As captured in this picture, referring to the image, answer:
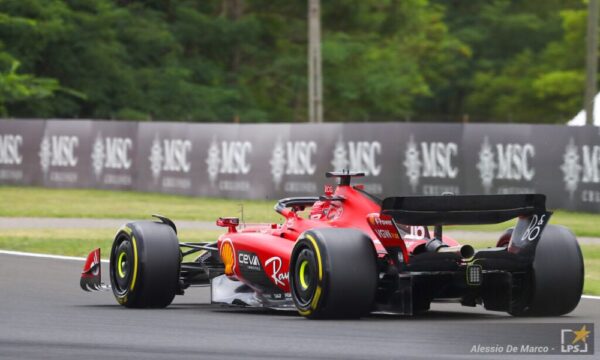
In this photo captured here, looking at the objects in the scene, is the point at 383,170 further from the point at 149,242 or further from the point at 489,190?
the point at 149,242

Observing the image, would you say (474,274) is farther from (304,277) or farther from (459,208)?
(304,277)

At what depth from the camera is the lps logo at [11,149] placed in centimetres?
3525

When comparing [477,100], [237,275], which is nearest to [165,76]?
[477,100]

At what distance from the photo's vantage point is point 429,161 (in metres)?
27.5

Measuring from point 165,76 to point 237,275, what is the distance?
139ft

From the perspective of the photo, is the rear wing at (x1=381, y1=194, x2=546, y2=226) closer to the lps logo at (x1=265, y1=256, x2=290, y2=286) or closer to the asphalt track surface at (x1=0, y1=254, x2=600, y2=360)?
the asphalt track surface at (x1=0, y1=254, x2=600, y2=360)

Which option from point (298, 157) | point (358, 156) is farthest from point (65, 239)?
point (298, 157)

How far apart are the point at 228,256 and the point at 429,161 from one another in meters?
15.5

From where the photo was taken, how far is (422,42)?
68938 millimetres

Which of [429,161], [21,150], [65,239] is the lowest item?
[65,239]

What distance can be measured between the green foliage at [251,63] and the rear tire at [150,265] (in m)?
32.1

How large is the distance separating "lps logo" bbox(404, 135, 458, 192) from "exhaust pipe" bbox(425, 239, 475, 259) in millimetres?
16031

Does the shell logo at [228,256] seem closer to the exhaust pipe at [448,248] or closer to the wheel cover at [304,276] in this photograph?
the wheel cover at [304,276]

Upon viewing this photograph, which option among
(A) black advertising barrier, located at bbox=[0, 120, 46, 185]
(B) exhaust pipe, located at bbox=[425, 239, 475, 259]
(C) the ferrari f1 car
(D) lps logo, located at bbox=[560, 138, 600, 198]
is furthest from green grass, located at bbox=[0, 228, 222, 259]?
(A) black advertising barrier, located at bbox=[0, 120, 46, 185]
